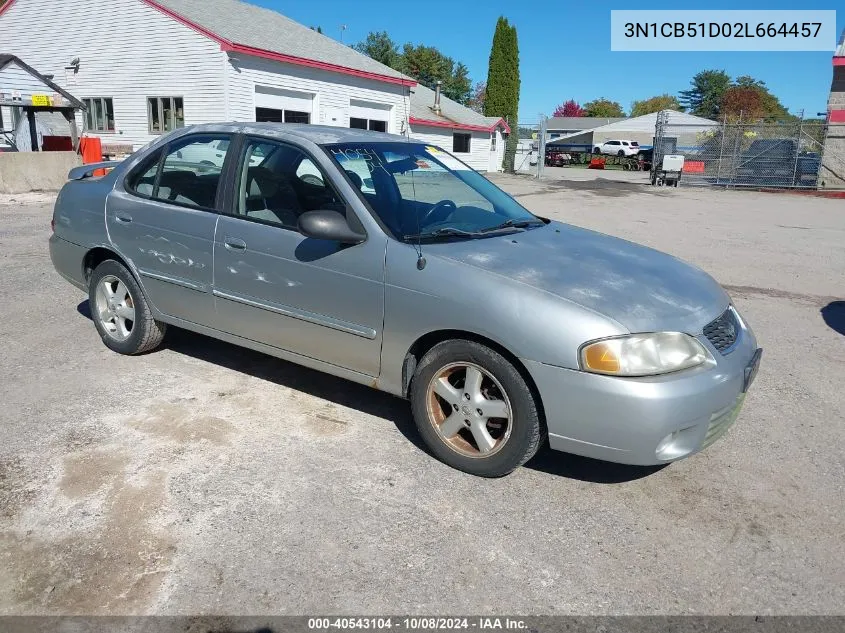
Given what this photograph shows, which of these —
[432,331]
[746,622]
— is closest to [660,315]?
[432,331]

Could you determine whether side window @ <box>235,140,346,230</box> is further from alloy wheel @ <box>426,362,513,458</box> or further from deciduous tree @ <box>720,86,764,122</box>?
deciduous tree @ <box>720,86,764,122</box>

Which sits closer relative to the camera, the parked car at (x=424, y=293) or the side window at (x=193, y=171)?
the parked car at (x=424, y=293)

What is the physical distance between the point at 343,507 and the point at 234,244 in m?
1.77

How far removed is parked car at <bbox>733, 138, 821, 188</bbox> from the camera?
26.6 metres

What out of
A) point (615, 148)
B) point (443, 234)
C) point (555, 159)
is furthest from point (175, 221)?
point (615, 148)

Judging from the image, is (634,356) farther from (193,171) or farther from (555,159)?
(555,159)

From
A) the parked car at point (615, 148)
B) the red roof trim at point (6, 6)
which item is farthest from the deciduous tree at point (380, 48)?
the red roof trim at point (6, 6)

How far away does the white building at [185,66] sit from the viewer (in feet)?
67.3

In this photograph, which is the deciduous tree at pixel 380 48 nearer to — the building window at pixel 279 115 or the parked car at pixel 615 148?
the parked car at pixel 615 148

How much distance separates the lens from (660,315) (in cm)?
320

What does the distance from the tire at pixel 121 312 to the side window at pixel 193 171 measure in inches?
26.8

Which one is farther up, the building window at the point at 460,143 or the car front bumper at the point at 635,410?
the building window at the point at 460,143

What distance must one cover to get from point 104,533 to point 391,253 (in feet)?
6.01

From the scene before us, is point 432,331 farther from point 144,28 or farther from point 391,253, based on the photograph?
point 144,28
